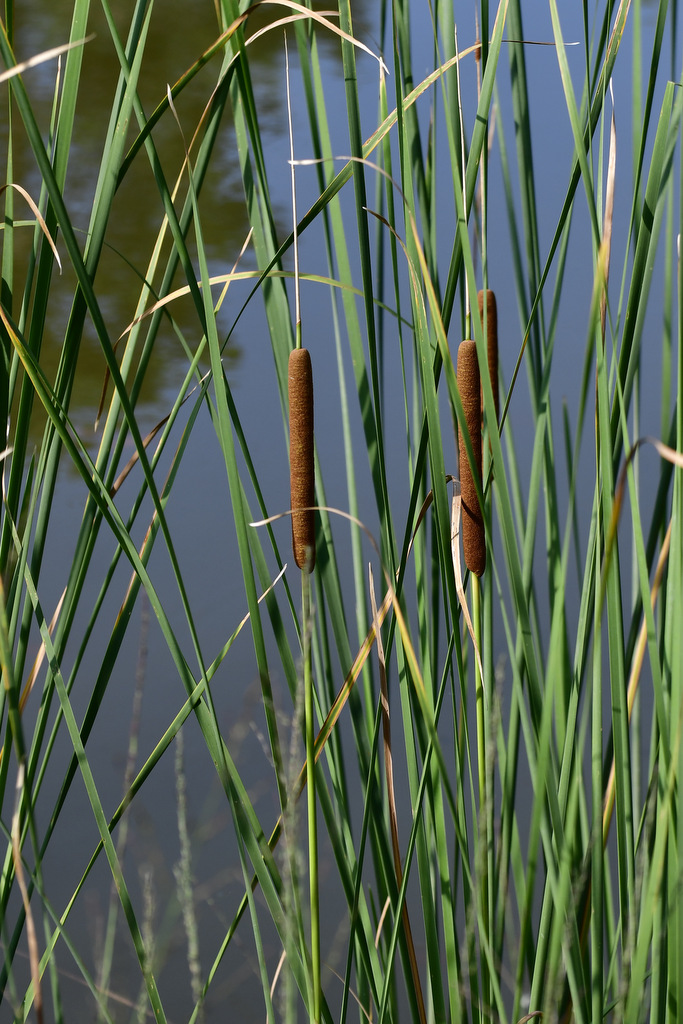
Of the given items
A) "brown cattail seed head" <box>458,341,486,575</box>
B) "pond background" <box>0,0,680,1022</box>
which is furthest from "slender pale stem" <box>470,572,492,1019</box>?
"pond background" <box>0,0,680,1022</box>

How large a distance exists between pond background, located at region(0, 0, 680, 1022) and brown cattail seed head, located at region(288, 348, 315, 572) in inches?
4.3

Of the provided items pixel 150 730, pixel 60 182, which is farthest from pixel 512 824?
pixel 150 730

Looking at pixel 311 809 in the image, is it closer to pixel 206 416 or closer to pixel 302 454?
pixel 302 454

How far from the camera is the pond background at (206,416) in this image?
3.51ft

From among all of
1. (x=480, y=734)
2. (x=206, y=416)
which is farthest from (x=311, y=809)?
(x=206, y=416)

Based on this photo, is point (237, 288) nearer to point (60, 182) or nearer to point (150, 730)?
point (150, 730)

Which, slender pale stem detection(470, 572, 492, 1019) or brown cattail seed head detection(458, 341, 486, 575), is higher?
brown cattail seed head detection(458, 341, 486, 575)

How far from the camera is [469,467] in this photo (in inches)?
15.2

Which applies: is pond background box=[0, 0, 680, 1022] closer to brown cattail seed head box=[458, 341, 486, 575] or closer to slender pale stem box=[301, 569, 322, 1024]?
slender pale stem box=[301, 569, 322, 1024]

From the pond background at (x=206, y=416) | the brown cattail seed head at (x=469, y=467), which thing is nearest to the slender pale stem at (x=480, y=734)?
the brown cattail seed head at (x=469, y=467)

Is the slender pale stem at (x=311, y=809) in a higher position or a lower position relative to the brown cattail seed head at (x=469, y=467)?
lower

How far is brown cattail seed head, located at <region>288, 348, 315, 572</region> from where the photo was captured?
0.36 m

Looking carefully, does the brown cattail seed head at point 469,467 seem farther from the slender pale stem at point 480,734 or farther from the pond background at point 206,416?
the pond background at point 206,416

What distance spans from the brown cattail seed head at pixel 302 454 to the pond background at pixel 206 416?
0.36 ft
